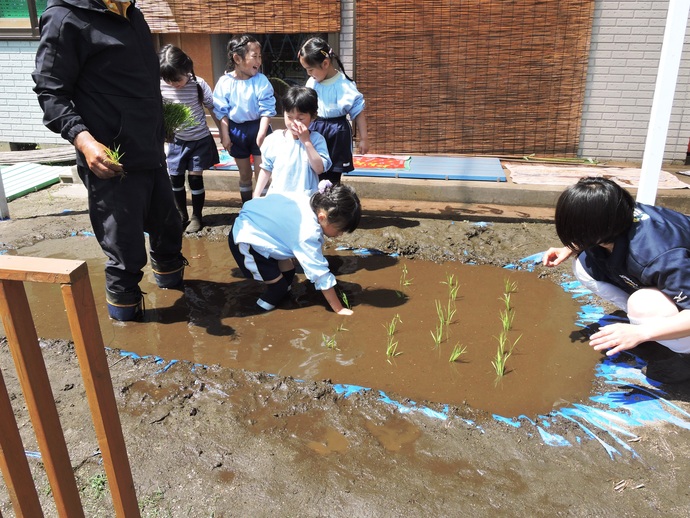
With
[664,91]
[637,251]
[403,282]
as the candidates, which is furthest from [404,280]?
[664,91]

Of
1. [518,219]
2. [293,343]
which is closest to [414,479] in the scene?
[293,343]

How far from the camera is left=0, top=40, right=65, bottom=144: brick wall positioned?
819 cm

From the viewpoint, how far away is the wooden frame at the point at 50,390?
1389 millimetres

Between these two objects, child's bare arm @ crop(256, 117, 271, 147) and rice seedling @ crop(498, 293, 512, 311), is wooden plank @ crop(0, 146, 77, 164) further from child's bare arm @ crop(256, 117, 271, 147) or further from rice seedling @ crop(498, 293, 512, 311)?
rice seedling @ crop(498, 293, 512, 311)

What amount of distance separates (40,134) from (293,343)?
23.0 ft

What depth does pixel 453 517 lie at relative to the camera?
2146mm

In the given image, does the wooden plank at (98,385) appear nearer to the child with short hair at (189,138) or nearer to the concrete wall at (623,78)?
the child with short hair at (189,138)

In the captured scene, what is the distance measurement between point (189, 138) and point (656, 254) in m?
3.77

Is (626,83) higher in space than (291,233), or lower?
higher

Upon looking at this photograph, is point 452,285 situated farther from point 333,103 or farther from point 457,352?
point 333,103

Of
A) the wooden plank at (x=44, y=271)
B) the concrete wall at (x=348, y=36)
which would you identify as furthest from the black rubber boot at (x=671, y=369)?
the concrete wall at (x=348, y=36)

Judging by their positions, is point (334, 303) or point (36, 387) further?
point (334, 303)

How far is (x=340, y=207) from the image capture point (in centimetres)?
348

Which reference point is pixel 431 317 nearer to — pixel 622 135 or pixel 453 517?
pixel 453 517
